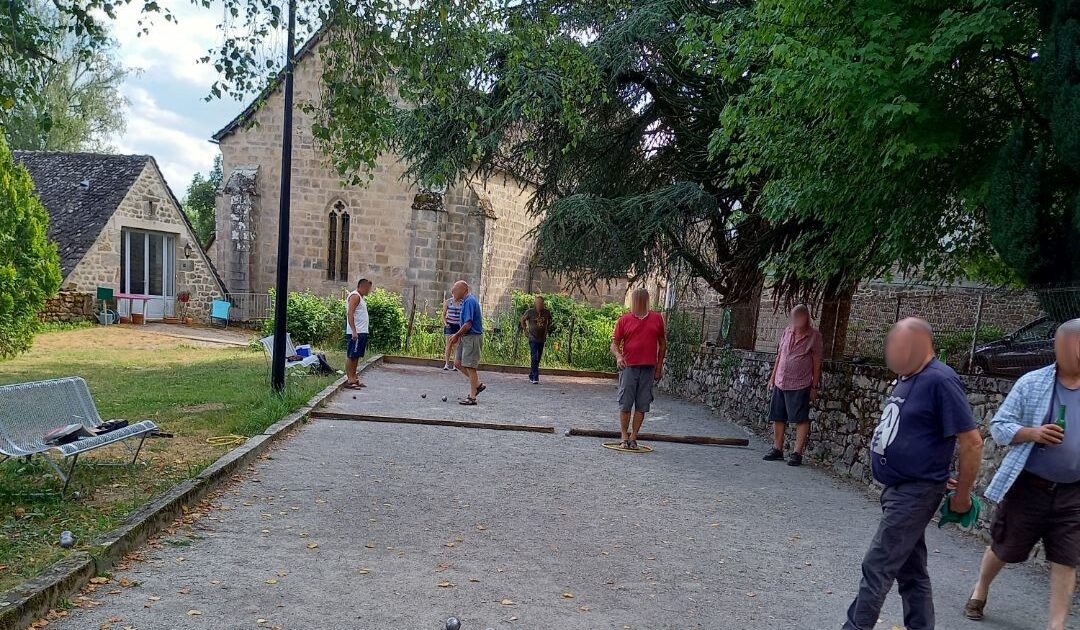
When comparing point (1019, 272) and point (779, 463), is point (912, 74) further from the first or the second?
point (779, 463)

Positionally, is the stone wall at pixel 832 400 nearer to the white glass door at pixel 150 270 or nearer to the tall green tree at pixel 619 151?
the tall green tree at pixel 619 151

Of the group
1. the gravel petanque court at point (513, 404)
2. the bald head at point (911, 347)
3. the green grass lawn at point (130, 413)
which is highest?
the bald head at point (911, 347)

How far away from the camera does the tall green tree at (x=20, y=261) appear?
13102mm

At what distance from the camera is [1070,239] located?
20.4 feet

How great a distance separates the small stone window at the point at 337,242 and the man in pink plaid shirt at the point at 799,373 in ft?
63.3

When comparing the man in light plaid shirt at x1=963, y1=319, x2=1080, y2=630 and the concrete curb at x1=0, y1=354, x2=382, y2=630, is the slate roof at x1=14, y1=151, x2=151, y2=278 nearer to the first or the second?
the concrete curb at x1=0, y1=354, x2=382, y2=630

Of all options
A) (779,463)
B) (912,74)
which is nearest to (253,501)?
(779,463)

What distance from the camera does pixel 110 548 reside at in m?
4.23

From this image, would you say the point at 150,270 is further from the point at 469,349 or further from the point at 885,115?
the point at 885,115

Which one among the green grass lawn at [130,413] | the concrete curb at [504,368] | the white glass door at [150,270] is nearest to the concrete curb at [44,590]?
the green grass lawn at [130,413]

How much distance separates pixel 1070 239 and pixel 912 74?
74.5 inches

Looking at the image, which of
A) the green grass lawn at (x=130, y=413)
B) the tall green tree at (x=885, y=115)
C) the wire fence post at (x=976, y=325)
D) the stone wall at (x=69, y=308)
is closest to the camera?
the green grass lawn at (x=130, y=413)

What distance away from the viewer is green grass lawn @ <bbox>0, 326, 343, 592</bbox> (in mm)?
4746

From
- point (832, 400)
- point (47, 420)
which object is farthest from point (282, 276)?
point (832, 400)
